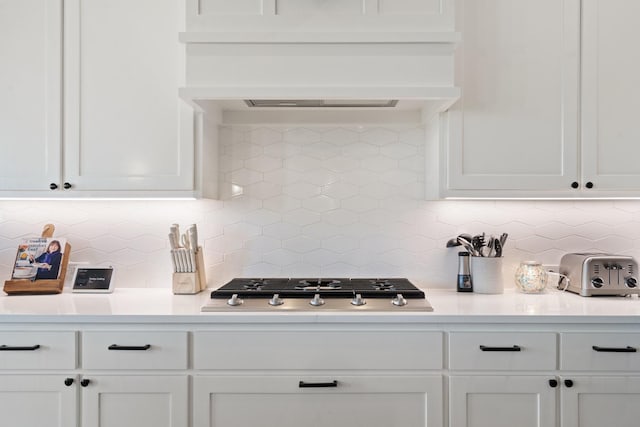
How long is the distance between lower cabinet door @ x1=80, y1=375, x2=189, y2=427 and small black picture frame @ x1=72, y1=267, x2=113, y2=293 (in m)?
0.58

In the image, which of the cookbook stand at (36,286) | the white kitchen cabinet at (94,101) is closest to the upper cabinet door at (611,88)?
the white kitchen cabinet at (94,101)

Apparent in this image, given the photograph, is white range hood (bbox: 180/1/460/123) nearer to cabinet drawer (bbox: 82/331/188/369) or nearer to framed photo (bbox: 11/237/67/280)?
cabinet drawer (bbox: 82/331/188/369)

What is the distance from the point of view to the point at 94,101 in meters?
1.99

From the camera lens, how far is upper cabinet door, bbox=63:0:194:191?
1984 millimetres

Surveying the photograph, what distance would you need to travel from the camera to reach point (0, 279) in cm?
236

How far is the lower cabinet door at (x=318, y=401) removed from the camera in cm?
169

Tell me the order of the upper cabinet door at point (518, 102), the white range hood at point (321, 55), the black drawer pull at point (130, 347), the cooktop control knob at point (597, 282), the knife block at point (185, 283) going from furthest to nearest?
the knife block at point (185, 283) → the cooktop control knob at point (597, 282) → the upper cabinet door at point (518, 102) → the white range hood at point (321, 55) → the black drawer pull at point (130, 347)

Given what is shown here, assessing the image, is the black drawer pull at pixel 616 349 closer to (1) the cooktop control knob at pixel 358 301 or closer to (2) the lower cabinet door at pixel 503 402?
(2) the lower cabinet door at pixel 503 402

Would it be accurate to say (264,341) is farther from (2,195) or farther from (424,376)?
(2,195)

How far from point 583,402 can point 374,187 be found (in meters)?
1.31

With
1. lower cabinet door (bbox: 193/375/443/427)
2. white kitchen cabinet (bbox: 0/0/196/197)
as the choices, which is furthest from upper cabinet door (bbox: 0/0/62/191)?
lower cabinet door (bbox: 193/375/443/427)

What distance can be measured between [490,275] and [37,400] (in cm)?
202

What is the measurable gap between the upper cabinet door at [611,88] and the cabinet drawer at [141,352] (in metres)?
1.89

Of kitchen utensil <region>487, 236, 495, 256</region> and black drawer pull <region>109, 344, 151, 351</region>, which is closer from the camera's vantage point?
black drawer pull <region>109, 344, 151, 351</region>
